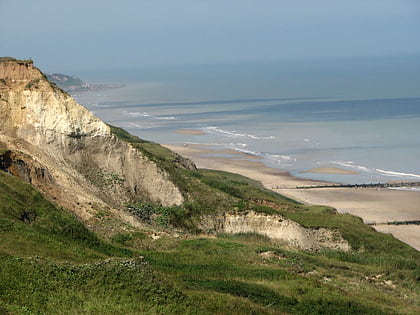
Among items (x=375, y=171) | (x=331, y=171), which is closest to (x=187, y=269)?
(x=331, y=171)

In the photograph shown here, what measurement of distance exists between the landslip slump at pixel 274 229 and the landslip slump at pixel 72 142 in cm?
312

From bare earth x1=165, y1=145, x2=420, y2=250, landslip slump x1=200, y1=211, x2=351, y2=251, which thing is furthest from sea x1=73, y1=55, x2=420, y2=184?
landslip slump x1=200, y1=211, x2=351, y2=251

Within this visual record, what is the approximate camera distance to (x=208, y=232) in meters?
40.6

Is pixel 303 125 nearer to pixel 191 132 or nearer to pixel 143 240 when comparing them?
pixel 191 132

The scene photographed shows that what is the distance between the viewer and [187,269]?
93.5ft

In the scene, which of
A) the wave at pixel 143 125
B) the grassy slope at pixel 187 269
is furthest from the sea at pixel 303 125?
the grassy slope at pixel 187 269

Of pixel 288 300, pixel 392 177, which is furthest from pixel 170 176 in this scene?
pixel 392 177

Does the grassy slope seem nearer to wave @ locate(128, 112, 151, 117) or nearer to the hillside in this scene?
the hillside

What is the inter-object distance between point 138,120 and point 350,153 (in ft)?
199

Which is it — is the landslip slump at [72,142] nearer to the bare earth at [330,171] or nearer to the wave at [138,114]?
the bare earth at [330,171]

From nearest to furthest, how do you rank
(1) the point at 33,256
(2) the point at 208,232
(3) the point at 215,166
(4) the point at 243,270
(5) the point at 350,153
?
(1) the point at 33,256, (4) the point at 243,270, (2) the point at 208,232, (3) the point at 215,166, (5) the point at 350,153

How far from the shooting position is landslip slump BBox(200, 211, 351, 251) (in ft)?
135

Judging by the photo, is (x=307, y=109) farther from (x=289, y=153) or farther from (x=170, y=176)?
(x=170, y=176)

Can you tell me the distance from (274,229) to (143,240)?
11190 millimetres
